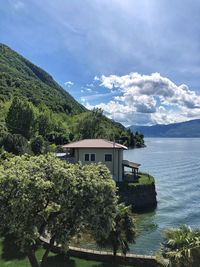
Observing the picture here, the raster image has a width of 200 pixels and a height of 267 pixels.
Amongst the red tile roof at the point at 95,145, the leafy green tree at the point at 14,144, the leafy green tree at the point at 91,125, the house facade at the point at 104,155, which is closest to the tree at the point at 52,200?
the house facade at the point at 104,155

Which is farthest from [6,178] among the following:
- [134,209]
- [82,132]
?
[82,132]

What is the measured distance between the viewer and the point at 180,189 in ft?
228

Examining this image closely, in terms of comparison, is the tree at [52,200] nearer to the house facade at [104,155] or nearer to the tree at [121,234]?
the tree at [121,234]

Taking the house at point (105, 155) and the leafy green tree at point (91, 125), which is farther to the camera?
the leafy green tree at point (91, 125)

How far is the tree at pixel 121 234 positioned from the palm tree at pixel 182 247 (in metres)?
7.62

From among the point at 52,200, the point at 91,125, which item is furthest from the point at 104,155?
the point at 91,125

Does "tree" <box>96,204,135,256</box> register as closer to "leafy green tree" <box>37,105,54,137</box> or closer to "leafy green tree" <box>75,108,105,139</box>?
"leafy green tree" <box>75,108,105,139</box>

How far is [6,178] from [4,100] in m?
163

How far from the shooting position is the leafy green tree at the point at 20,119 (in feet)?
422

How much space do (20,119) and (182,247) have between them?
115 meters

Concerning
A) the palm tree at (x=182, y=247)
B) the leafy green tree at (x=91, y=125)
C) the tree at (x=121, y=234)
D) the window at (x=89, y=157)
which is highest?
the leafy green tree at (x=91, y=125)

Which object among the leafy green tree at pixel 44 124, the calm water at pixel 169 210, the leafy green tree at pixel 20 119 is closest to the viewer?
the calm water at pixel 169 210

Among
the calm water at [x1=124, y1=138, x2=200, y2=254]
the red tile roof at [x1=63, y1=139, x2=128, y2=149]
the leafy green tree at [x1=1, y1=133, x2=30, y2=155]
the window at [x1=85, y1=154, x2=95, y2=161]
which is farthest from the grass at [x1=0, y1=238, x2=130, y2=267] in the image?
the leafy green tree at [x1=1, y1=133, x2=30, y2=155]

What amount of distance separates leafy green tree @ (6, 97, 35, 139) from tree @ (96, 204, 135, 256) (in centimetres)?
10054
